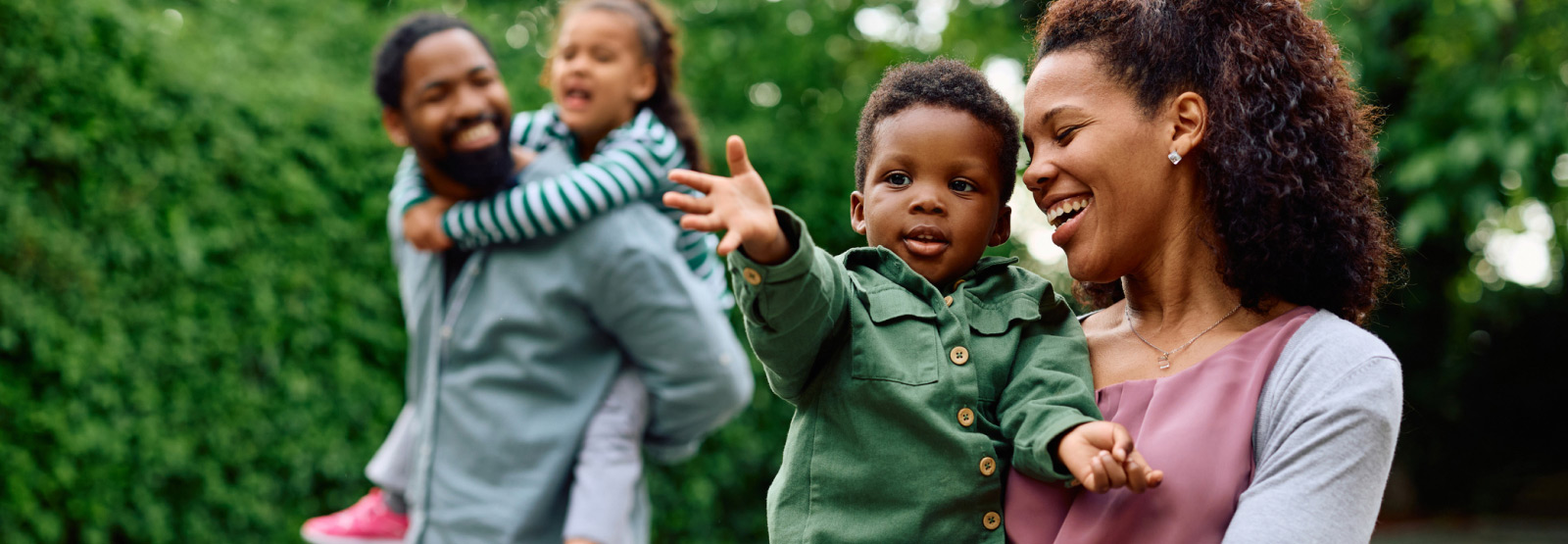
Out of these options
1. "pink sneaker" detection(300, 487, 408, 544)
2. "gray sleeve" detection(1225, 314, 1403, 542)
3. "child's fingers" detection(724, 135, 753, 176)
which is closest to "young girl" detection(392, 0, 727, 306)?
"pink sneaker" detection(300, 487, 408, 544)

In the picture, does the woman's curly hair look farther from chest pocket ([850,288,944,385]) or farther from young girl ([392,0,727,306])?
young girl ([392,0,727,306])

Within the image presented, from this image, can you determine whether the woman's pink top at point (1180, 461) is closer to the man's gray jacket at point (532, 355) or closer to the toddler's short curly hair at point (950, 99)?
the toddler's short curly hair at point (950, 99)

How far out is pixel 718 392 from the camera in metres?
3.40

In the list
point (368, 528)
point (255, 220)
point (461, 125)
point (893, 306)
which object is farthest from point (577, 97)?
point (893, 306)

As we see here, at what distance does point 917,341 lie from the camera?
1.76 m

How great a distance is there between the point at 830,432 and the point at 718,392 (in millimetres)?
1674

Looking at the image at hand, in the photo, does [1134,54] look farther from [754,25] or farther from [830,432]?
[754,25]

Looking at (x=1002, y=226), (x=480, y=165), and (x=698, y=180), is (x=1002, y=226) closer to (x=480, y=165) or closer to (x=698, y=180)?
(x=698, y=180)

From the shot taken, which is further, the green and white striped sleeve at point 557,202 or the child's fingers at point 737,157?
the green and white striped sleeve at point 557,202

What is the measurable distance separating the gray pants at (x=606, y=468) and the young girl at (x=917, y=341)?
1.40m

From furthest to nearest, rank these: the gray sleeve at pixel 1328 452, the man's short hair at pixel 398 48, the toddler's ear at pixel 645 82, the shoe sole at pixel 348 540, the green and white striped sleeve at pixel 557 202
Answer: the toddler's ear at pixel 645 82 → the shoe sole at pixel 348 540 → the man's short hair at pixel 398 48 → the green and white striped sleeve at pixel 557 202 → the gray sleeve at pixel 1328 452

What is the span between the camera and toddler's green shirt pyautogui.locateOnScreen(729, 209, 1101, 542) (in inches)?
64.5

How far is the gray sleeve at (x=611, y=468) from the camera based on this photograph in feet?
10.2

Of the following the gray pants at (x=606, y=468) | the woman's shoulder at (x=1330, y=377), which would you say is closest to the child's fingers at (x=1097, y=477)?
the woman's shoulder at (x=1330, y=377)
